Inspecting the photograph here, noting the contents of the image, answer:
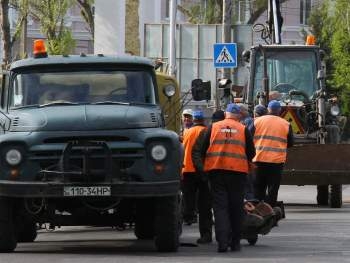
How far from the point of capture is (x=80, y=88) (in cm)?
1638

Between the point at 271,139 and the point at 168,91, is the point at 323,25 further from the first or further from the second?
the point at 168,91

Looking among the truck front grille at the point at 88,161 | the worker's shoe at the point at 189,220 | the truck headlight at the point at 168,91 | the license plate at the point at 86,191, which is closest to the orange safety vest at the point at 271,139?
the worker's shoe at the point at 189,220

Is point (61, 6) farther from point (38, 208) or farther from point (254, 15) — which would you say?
point (38, 208)

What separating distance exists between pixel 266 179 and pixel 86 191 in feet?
16.5

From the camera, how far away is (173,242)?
15.6 m

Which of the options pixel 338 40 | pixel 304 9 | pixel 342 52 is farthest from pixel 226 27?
pixel 304 9

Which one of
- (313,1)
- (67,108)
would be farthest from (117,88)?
(313,1)

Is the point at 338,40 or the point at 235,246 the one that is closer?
the point at 235,246

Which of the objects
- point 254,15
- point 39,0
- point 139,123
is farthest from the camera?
point 254,15

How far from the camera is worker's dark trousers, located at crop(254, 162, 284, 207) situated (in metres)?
19.3

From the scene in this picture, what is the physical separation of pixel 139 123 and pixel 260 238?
3.70m

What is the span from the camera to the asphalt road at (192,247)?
15.0 meters

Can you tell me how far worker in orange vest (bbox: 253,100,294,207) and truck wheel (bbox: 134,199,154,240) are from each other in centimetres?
224

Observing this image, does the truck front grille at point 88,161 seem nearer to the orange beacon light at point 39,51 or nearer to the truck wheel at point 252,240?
the orange beacon light at point 39,51
